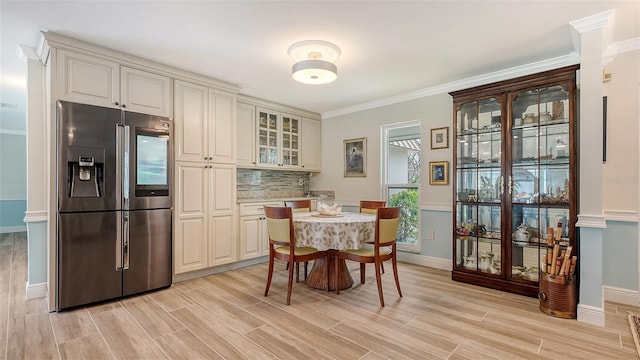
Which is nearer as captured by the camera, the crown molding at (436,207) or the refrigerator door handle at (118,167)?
the refrigerator door handle at (118,167)

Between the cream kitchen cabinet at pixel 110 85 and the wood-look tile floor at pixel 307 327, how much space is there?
1944 millimetres

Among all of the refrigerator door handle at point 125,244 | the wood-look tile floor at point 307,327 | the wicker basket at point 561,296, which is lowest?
the wood-look tile floor at point 307,327

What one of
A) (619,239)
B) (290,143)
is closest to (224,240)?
(290,143)

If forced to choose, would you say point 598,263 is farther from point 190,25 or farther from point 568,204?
point 190,25

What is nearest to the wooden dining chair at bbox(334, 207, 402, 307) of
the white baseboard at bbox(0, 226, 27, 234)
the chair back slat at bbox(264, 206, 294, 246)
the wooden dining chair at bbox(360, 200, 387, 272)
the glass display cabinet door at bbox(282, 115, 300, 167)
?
the chair back slat at bbox(264, 206, 294, 246)

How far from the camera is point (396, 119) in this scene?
4.46 meters

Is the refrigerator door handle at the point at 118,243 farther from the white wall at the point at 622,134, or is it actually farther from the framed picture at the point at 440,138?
the white wall at the point at 622,134

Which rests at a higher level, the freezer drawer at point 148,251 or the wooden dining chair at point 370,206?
the wooden dining chair at point 370,206

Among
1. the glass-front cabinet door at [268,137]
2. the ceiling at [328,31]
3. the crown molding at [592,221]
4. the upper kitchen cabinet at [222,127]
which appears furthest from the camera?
the glass-front cabinet door at [268,137]

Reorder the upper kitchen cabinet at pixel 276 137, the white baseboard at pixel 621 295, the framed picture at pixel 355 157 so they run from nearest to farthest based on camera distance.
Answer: the white baseboard at pixel 621 295 < the upper kitchen cabinet at pixel 276 137 < the framed picture at pixel 355 157

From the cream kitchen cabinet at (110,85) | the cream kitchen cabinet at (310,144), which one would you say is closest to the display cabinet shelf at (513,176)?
the cream kitchen cabinet at (310,144)

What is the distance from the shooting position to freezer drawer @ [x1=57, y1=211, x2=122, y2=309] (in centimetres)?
261

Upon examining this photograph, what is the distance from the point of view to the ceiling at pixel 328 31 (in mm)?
2184

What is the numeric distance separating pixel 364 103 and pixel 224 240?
296cm
